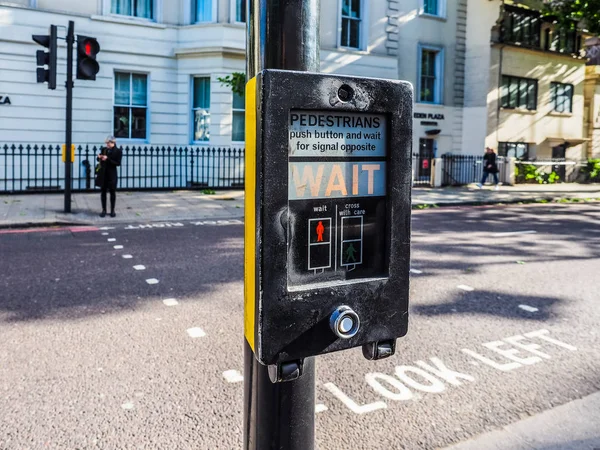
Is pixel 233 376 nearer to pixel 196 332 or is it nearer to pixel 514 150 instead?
pixel 196 332

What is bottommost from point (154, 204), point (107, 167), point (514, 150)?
point (154, 204)

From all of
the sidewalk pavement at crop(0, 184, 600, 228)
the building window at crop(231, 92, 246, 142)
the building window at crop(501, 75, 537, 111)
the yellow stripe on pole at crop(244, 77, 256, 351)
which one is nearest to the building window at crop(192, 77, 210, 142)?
the building window at crop(231, 92, 246, 142)

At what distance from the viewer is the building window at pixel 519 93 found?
87.1 feet

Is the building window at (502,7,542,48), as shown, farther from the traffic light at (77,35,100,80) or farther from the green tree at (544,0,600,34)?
the traffic light at (77,35,100,80)

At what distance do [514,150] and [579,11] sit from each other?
7209 mm

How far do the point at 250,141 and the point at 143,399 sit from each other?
2429mm

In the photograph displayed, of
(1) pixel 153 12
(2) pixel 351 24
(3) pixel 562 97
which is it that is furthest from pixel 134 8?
(3) pixel 562 97

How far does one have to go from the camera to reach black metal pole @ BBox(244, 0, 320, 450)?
5.65ft

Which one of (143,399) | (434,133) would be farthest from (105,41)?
(143,399)

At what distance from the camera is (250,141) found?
163 centimetres

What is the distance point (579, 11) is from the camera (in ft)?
69.9

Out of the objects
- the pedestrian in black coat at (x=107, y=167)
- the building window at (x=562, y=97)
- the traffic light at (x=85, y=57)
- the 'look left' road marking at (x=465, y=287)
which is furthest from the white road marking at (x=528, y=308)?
the building window at (x=562, y=97)

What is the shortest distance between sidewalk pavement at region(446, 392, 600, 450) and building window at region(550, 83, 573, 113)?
28.1 m

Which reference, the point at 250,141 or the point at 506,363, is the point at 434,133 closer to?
the point at 506,363
